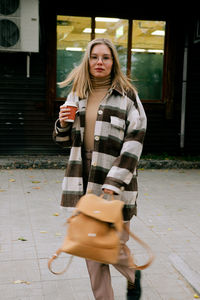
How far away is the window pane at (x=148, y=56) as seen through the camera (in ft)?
35.4

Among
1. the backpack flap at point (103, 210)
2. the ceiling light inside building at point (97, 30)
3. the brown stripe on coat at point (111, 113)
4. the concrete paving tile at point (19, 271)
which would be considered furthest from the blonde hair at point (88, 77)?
the ceiling light inside building at point (97, 30)

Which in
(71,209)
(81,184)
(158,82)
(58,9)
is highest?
(58,9)

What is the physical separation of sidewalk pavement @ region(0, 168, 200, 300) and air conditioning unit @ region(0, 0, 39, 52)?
9.99ft

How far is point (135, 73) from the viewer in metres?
11.0

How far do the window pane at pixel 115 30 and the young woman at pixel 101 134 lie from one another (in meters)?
7.88

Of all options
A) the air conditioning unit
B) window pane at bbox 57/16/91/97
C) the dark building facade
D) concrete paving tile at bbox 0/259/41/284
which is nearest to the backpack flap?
concrete paving tile at bbox 0/259/41/284

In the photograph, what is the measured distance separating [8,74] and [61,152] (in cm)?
243

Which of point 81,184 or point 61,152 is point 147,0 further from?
point 81,184

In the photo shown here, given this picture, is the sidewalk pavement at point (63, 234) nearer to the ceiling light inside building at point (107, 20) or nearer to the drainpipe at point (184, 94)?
the drainpipe at point (184, 94)

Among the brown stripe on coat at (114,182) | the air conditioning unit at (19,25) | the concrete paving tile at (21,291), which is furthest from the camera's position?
the air conditioning unit at (19,25)

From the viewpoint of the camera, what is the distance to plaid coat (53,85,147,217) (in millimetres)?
2971

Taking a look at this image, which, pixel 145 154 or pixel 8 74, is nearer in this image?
pixel 8 74

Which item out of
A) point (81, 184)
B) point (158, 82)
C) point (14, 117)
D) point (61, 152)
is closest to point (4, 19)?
point (14, 117)

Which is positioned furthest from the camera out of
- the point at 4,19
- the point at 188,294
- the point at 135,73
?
the point at 135,73
